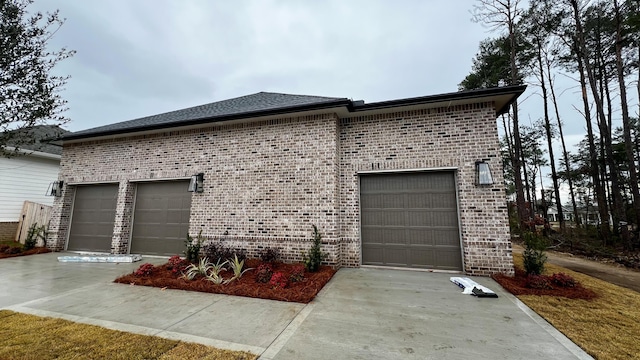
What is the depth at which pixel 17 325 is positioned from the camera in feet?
9.96

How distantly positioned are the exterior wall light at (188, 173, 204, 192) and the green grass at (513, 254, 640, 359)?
25.1 ft

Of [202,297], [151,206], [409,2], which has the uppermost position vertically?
[409,2]

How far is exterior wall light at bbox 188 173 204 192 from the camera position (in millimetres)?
6971

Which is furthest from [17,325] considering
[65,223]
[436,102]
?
[436,102]

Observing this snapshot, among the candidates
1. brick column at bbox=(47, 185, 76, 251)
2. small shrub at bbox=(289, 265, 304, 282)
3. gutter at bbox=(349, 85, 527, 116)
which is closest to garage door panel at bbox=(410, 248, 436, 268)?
small shrub at bbox=(289, 265, 304, 282)

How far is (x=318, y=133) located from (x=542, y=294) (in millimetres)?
5505

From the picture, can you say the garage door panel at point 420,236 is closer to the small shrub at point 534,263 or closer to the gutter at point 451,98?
the small shrub at point 534,263

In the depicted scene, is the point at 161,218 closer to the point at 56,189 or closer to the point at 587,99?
the point at 56,189

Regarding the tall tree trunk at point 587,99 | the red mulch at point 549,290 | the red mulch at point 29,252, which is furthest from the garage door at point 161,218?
the tall tree trunk at point 587,99

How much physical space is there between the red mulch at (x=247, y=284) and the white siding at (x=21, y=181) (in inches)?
364

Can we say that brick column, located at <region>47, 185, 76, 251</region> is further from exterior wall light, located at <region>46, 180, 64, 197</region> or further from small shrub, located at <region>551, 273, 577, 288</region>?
small shrub, located at <region>551, 273, 577, 288</region>

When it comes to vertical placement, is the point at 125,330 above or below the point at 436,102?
below

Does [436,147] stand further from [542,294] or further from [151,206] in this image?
[151,206]

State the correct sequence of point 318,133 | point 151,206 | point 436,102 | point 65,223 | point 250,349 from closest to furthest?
point 250,349, point 436,102, point 318,133, point 151,206, point 65,223
